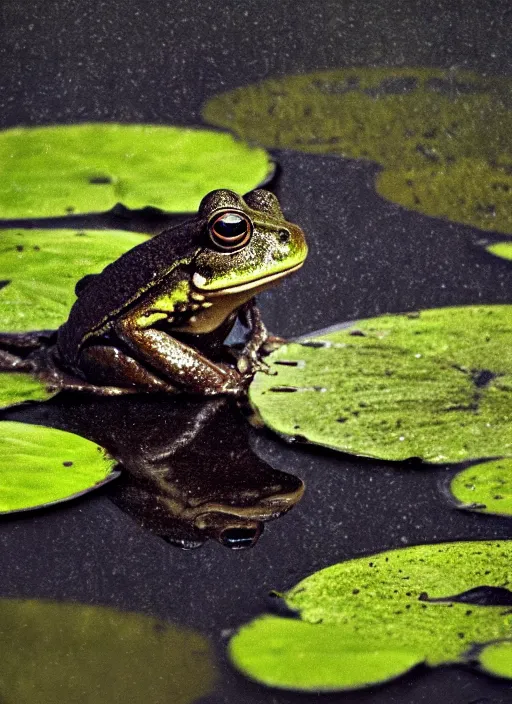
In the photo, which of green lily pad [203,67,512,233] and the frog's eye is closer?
the frog's eye

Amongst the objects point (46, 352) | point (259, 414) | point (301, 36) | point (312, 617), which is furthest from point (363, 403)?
point (301, 36)

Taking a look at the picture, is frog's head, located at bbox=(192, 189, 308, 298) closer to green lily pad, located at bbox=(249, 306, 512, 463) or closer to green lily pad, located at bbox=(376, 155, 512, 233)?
green lily pad, located at bbox=(249, 306, 512, 463)

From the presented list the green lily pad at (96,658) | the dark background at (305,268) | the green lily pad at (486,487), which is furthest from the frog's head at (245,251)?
the green lily pad at (96,658)

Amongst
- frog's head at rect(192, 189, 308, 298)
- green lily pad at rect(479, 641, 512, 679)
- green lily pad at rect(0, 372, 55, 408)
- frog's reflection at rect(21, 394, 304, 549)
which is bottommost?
frog's reflection at rect(21, 394, 304, 549)

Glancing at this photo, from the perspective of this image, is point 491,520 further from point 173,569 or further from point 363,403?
point 173,569

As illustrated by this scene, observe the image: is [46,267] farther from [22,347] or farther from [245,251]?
[245,251]

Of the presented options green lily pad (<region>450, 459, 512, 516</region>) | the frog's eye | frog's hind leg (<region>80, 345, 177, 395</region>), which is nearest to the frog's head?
the frog's eye
